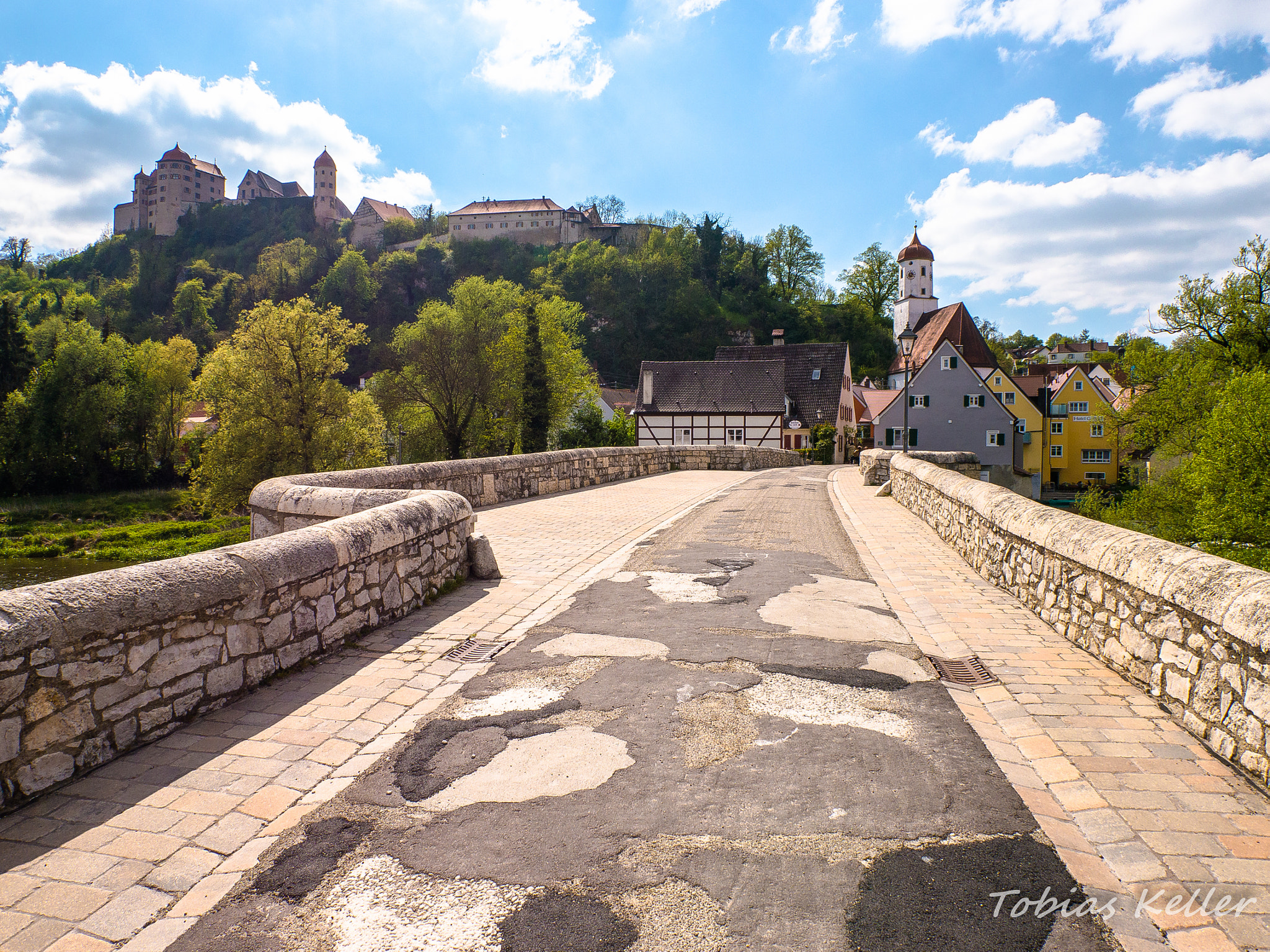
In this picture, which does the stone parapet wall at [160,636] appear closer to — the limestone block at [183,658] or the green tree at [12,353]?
the limestone block at [183,658]

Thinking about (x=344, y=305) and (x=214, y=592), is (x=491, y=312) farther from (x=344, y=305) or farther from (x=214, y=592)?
(x=344, y=305)

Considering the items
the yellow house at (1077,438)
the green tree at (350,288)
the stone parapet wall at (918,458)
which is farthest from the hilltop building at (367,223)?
the stone parapet wall at (918,458)

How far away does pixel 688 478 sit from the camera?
22.8 metres

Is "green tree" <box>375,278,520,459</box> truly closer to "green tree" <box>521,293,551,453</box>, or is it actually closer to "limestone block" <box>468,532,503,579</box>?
"green tree" <box>521,293,551,453</box>

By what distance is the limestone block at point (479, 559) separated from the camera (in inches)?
301

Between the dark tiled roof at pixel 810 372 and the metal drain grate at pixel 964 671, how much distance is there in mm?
44821

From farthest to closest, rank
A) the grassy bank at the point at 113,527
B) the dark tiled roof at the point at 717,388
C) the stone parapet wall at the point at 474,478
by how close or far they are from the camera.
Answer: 1. the dark tiled roof at the point at 717,388
2. the grassy bank at the point at 113,527
3. the stone parapet wall at the point at 474,478

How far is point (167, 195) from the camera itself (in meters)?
117

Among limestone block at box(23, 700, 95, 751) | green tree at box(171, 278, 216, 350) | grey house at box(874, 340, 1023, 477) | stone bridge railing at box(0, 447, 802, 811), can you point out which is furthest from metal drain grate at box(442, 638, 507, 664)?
green tree at box(171, 278, 216, 350)

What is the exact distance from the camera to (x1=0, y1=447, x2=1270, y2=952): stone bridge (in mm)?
2514

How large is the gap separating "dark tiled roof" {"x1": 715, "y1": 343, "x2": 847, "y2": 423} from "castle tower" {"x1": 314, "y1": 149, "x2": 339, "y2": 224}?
284ft

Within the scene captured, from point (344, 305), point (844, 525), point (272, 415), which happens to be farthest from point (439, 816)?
point (344, 305)

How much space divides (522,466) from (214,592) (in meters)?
11.4

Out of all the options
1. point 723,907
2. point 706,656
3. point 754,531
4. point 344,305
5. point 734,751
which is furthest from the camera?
point 344,305
